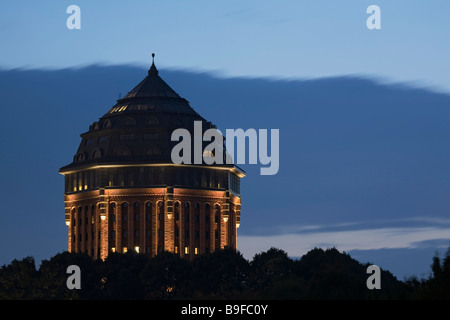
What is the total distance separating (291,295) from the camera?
18862 cm
